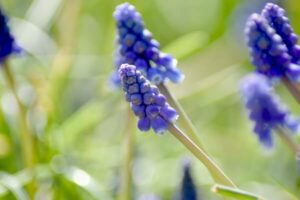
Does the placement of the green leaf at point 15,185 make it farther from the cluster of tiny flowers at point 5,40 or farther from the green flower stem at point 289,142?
the green flower stem at point 289,142

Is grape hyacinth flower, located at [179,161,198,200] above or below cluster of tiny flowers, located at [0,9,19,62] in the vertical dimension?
below

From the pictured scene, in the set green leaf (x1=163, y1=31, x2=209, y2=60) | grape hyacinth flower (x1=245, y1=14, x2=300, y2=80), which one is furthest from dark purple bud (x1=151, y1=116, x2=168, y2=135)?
green leaf (x1=163, y1=31, x2=209, y2=60)

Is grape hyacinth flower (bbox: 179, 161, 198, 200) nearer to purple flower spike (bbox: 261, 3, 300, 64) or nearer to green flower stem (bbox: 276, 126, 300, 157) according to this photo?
green flower stem (bbox: 276, 126, 300, 157)

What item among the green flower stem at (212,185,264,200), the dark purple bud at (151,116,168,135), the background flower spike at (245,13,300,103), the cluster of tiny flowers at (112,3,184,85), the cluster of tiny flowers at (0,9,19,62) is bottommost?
the green flower stem at (212,185,264,200)

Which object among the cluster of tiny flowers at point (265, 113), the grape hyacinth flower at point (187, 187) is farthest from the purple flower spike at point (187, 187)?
the cluster of tiny flowers at point (265, 113)

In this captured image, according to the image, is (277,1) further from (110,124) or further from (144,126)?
(144,126)

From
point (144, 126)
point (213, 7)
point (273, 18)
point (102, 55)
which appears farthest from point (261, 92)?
point (213, 7)

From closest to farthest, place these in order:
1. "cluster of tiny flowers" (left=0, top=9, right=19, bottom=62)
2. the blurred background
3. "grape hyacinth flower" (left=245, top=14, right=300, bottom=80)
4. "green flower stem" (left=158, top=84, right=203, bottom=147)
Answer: "grape hyacinth flower" (left=245, top=14, right=300, bottom=80)
"green flower stem" (left=158, top=84, right=203, bottom=147)
"cluster of tiny flowers" (left=0, top=9, right=19, bottom=62)
the blurred background

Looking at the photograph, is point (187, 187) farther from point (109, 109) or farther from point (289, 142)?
point (109, 109)
